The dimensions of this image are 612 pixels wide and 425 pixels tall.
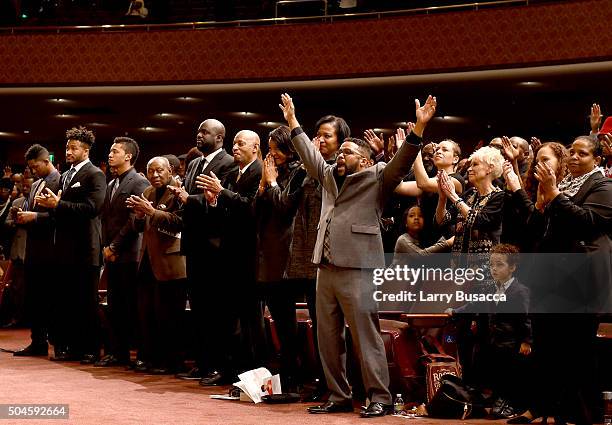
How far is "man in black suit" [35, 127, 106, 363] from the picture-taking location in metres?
6.23

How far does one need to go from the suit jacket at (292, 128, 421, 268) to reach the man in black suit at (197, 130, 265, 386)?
0.81m

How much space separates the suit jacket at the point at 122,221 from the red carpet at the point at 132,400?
2.70 feet

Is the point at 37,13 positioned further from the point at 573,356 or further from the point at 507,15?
the point at 573,356

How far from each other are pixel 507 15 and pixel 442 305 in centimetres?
701

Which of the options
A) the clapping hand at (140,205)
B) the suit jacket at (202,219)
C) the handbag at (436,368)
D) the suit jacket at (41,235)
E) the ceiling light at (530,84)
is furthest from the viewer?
the ceiling light at (530,84)

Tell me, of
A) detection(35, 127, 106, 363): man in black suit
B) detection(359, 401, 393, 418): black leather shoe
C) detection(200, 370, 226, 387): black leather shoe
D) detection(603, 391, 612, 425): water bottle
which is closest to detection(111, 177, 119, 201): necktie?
detection(35, 127, 106, 363): man in black suit

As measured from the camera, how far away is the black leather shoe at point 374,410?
13.8 feet

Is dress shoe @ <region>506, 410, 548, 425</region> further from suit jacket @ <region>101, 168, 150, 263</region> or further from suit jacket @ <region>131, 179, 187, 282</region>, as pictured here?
suit jacket @ <region>101, 168, 150, 263</region>

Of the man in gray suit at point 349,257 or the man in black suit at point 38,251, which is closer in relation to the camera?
the man in gray suit at point 349,257

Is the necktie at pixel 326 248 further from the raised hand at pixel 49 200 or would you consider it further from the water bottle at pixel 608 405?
the raised hand at pixel 49 200

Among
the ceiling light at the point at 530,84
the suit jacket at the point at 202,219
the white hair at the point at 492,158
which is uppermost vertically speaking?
the ceiling light at the point at 530,84

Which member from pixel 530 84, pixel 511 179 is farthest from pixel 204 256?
pixel 530 84

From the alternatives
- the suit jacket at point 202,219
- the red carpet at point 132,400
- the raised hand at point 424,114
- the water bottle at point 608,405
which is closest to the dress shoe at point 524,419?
the red carpet at point 132,400

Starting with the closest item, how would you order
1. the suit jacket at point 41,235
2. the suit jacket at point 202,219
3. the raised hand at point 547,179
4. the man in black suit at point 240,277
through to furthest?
the raised hand at point 547,179, the man in black suit at point 240,277, the suit jacket at point 202,219, the suit jacket at point 41,235
